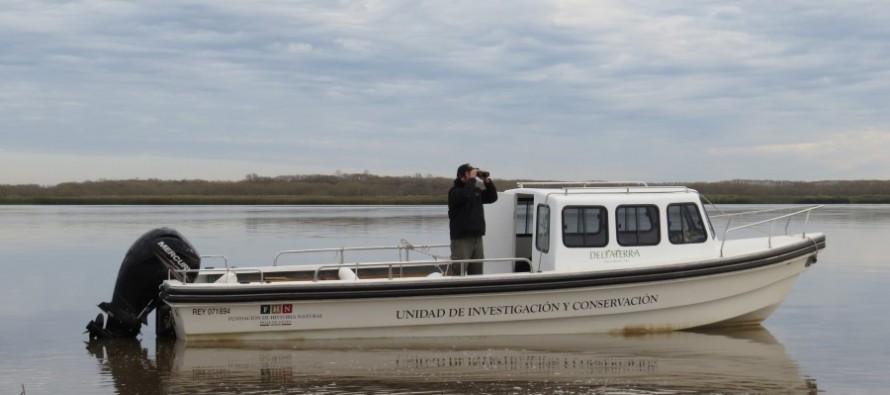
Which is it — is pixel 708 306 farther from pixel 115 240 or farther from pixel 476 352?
pixel 115 240

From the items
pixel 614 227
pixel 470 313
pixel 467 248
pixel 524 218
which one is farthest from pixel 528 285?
pixel 524 218

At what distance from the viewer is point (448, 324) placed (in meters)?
10.9

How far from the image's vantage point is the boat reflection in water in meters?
9.10

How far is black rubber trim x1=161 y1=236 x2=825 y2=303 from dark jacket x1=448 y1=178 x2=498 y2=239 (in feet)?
2.49

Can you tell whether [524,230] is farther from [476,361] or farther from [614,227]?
[476,361]

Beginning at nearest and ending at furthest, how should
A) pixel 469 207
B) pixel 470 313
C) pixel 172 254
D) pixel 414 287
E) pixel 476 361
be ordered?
pixel 476 361, pixel 414 287, pixel 470 313, pixel 172 254, pixel 469 207

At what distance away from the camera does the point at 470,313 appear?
10.9 metres

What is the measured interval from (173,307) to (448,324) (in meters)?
2.98

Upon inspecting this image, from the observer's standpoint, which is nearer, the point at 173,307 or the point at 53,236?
the point at 173,307

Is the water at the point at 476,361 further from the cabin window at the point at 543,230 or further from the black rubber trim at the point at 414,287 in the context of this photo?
the cabin window at the point at 543,230

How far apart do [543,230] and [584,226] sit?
1.56 ft

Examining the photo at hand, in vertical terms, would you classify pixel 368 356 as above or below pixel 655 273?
below

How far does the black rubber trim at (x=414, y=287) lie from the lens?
1052 centimetres

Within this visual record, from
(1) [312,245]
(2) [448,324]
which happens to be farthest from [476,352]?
(1) [312,245]
